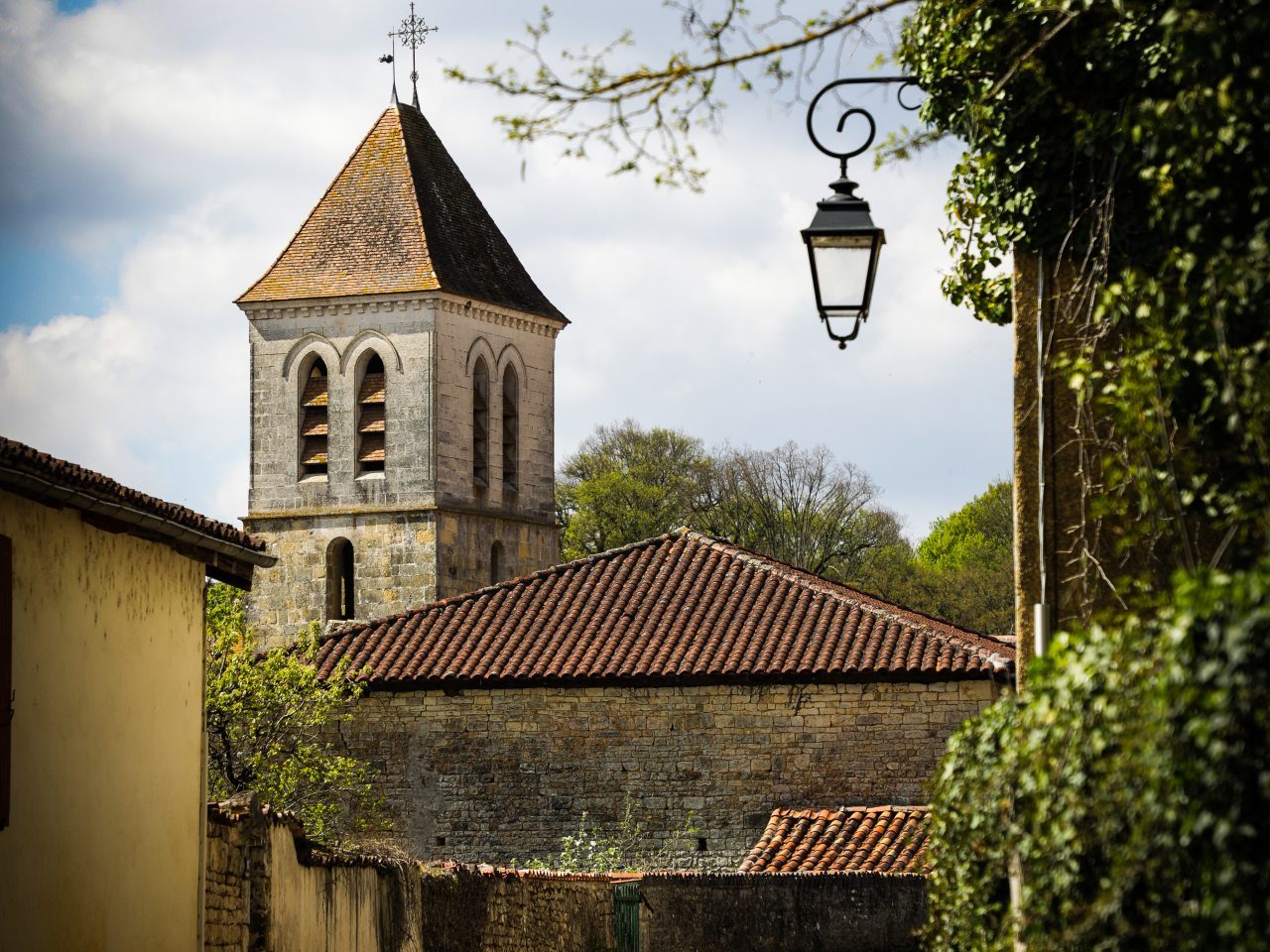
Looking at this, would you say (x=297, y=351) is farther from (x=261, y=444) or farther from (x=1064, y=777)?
(x=1064, y=777)

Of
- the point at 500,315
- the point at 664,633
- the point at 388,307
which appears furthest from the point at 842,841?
the point at 500,315

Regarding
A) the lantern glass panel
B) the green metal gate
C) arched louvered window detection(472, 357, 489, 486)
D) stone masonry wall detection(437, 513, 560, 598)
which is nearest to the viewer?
the lantern glass panel

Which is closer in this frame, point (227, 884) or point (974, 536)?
point (227, 884)

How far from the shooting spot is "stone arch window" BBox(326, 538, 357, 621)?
128 ft

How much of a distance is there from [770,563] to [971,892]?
803 inches

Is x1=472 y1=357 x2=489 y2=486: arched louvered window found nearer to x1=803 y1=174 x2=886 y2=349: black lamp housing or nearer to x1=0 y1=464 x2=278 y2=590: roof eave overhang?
x1=0 y1=464 x2=278 y2=590: roof eave overhang

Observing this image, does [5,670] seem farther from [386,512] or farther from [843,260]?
[386,512]

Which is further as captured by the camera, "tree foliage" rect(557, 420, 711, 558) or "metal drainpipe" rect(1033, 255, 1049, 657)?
"tree foliage" rect(557, 420, 711, 558)

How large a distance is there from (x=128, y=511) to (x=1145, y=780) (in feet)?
22.2

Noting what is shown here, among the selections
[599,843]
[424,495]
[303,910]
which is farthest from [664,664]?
[424,495]

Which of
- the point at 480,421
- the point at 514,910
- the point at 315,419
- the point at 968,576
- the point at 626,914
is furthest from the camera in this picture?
the point at 968,576

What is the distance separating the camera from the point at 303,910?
1283 cm

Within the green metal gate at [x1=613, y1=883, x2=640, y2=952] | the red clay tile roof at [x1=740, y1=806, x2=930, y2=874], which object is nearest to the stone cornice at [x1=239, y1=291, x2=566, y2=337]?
the red clay tile roof at [x1=740, y1=806, x2=930, y2=874]

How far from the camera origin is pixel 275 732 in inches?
848
